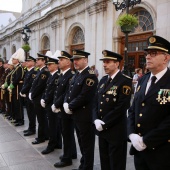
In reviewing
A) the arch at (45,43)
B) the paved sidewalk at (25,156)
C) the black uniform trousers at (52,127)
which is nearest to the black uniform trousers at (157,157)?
the paved sidewalk at (25,156)

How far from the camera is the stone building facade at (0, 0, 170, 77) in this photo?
11273 mm

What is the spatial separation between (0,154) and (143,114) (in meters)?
3.53

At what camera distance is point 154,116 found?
2391mm

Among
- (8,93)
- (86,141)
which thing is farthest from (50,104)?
(8,93)

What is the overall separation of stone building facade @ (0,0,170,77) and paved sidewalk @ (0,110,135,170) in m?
7.46

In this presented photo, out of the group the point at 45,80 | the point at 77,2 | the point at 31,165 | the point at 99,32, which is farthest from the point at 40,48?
the point at 31,165

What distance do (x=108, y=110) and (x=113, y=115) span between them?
0.38 ft

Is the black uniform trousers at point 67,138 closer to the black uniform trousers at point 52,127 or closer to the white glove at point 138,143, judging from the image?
the black uniform trousers at point 52,127

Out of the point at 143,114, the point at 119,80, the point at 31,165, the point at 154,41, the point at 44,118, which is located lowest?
the point at 31,165

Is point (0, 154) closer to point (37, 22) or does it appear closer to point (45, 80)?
point (45, 80)

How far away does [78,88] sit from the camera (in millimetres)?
3875

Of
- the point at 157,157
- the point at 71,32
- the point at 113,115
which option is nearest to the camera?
the point at 157,157

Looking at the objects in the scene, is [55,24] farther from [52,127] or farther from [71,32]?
[52,127]

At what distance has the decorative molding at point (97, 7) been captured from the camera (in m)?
14.1
